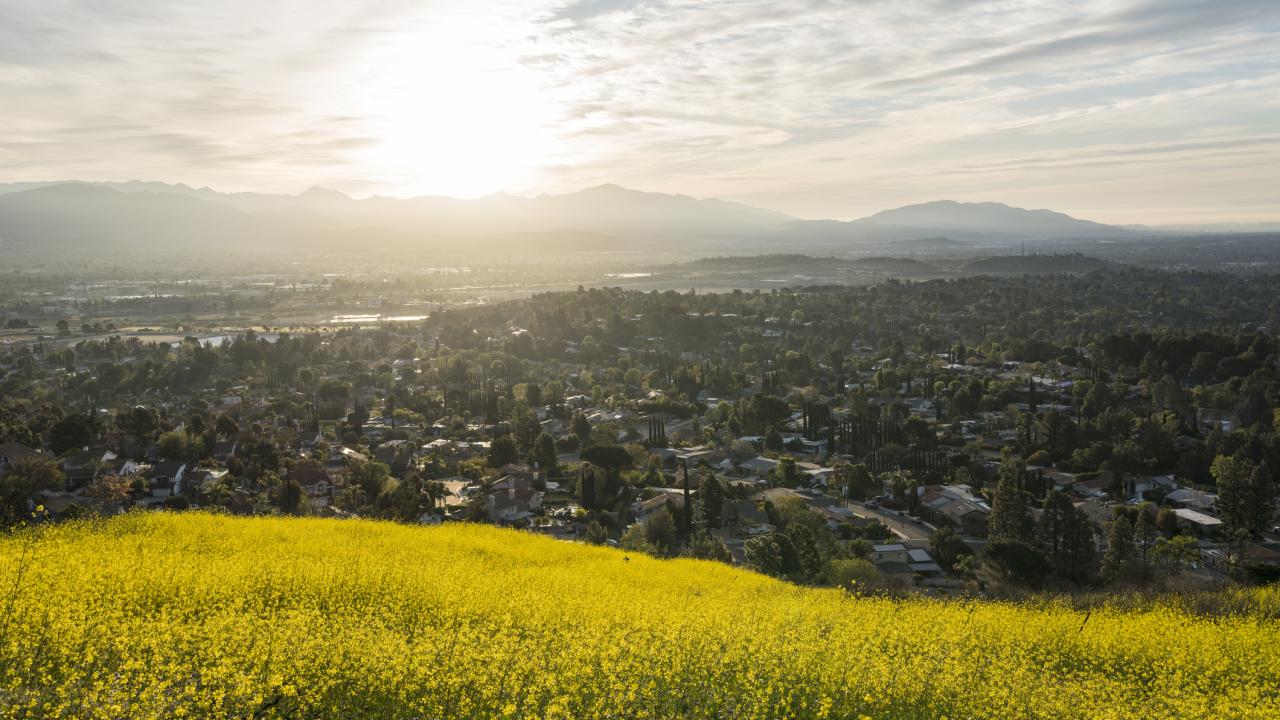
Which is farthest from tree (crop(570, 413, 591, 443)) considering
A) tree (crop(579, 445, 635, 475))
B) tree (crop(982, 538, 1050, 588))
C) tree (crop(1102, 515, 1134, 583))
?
tree (crop(1102, 515, 1134, 583))

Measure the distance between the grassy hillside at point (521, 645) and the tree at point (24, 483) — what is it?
22.7 ft

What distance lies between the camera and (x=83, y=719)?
327 inches

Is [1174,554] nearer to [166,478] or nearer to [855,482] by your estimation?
[855,482]

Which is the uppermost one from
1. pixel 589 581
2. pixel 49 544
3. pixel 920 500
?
pixel 49 544

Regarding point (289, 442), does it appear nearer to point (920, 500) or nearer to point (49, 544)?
point (49, 544)

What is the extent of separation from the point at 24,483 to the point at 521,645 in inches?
912

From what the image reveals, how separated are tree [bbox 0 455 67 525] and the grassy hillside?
6907mm

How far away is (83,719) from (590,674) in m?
5.20

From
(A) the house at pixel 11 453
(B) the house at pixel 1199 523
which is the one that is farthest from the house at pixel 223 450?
(B) the house at pixel 1199 523

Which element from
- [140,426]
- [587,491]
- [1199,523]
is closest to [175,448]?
[140,426]

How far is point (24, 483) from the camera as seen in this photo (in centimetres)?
2623

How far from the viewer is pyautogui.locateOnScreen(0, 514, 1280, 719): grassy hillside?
31.0ft

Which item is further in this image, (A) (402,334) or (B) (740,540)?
(A) (402,334)

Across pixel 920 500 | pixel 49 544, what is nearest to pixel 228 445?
pixel 49 544
